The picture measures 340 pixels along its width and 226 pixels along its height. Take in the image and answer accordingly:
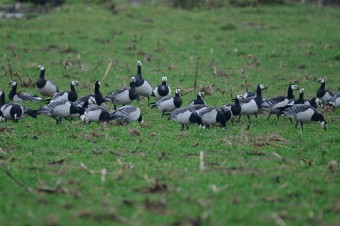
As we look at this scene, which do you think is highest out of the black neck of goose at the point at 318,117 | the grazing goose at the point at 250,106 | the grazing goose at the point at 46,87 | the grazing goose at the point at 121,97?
the black neck of goose at the point at 318,117

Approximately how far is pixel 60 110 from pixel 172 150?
413 cm

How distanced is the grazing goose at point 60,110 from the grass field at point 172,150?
0.37 m

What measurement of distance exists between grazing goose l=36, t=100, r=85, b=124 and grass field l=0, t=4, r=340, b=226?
0.37m

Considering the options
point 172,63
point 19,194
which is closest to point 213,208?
point 19,194

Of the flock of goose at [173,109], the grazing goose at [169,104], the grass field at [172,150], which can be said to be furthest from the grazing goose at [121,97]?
the grazing goose at [169,104]

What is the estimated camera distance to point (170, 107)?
19.1 metres

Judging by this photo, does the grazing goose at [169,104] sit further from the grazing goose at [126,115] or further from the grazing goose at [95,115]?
the grazing goose at [95,115]

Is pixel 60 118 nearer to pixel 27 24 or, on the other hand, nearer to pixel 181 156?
pixel 181 156

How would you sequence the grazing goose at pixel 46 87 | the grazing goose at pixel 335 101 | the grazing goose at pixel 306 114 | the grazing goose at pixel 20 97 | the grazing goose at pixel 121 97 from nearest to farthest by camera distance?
1. the grazing goose at pixel 306 114
2. the grazing goose at pixel 335 101
3. the grazing goose at pixel 121 97
4. the grazing goose at pixel 20 97
5. the grazing goose at pixel 46 87

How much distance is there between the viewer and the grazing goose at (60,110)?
1747 centimetres

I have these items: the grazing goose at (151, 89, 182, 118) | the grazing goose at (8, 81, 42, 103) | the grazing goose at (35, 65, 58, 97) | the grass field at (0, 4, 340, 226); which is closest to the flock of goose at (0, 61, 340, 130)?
the grazing goose at (151, 89, 182, 118)

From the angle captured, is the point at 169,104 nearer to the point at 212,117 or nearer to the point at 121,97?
the point at 121,97

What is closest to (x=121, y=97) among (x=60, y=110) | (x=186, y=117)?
(x=60, y=110)

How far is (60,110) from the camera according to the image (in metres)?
17.5
